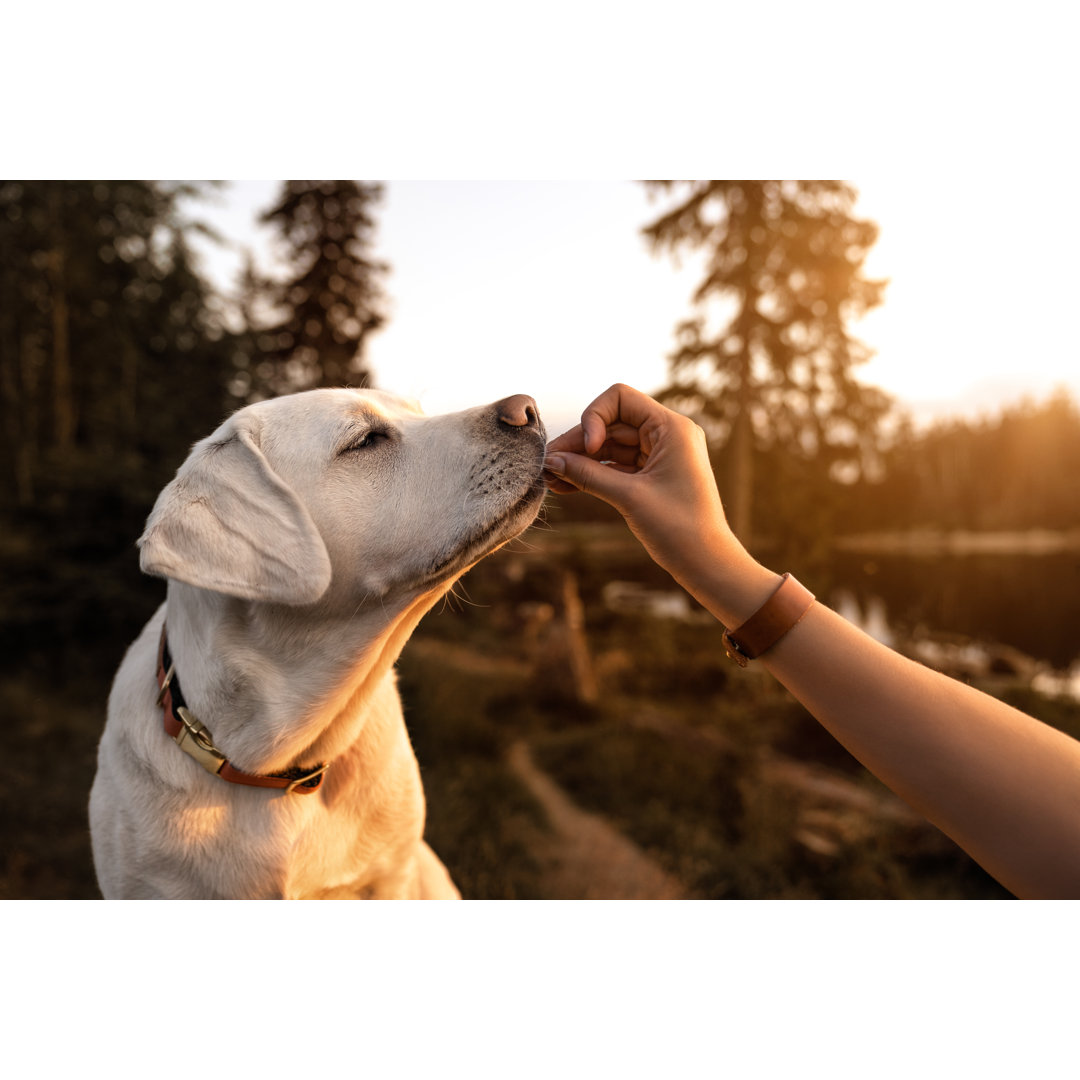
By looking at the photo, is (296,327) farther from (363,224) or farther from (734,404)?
(734,404)

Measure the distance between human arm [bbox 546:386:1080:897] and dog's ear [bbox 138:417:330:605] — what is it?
75 cm

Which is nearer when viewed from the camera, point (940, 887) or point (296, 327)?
point (940, 887)

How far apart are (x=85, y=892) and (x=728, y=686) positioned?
5.51 meters

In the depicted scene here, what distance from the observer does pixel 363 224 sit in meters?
9.60

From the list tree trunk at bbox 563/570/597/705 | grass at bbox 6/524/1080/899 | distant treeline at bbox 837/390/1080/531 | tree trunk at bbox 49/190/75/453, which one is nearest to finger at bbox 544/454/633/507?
grass at bbox 6/524/1080/899

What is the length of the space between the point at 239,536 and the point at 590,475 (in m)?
0.80

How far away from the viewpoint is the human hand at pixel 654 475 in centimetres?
137

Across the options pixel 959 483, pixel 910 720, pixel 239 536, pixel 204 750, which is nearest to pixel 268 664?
pixel 204 750

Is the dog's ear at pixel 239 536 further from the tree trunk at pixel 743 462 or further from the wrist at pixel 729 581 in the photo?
the tree trunk at pixel 743 462

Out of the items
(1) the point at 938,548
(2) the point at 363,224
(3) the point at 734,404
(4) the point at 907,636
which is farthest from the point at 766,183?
(2) the point at 363,224

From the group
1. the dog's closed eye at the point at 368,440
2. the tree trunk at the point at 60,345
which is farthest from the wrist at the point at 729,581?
the tree trunk at the point at 60,345

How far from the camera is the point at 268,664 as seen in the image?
1.76 m

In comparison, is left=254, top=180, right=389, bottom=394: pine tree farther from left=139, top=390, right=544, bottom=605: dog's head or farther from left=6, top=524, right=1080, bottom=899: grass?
left=139, top=390, right=544, bottom=605: dog's head

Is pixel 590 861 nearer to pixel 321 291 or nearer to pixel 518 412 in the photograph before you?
pixel 518 412
